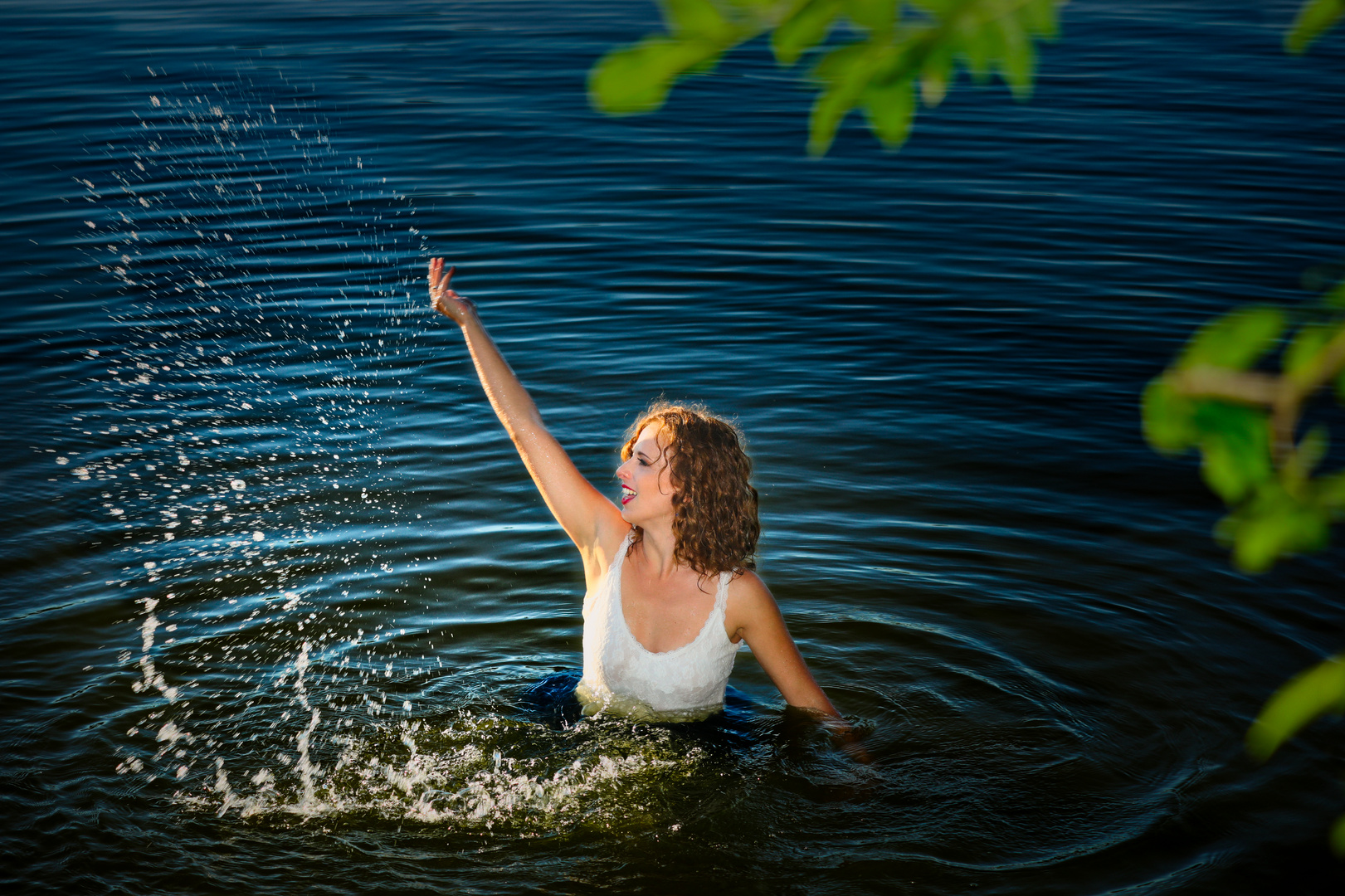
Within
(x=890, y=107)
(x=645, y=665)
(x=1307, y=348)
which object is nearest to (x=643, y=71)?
(x=890, y=107)

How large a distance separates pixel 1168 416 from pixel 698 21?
67 cm

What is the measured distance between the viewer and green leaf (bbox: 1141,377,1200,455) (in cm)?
132

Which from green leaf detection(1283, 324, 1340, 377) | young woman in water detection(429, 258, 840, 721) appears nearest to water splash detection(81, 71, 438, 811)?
young woman in water detection(429, 258, 840, 721)

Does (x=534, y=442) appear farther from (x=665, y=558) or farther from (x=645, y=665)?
(x=645, y=665)

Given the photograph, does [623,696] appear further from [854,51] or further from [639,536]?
[854,51]

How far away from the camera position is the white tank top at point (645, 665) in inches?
184

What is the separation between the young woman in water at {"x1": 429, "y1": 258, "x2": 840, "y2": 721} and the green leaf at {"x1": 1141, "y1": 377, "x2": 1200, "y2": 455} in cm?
321

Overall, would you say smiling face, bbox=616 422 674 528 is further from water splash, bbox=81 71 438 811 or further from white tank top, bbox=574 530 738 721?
water splash, bbox=81 71 438 811

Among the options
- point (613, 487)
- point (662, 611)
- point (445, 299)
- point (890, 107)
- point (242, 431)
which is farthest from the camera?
point (242, 431)

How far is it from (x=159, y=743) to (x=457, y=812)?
135 cm

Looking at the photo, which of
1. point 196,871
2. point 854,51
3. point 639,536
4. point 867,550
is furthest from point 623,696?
point 854,51

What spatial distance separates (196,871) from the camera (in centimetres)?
423

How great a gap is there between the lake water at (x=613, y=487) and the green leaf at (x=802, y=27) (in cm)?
336

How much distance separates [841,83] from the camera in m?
1.47
